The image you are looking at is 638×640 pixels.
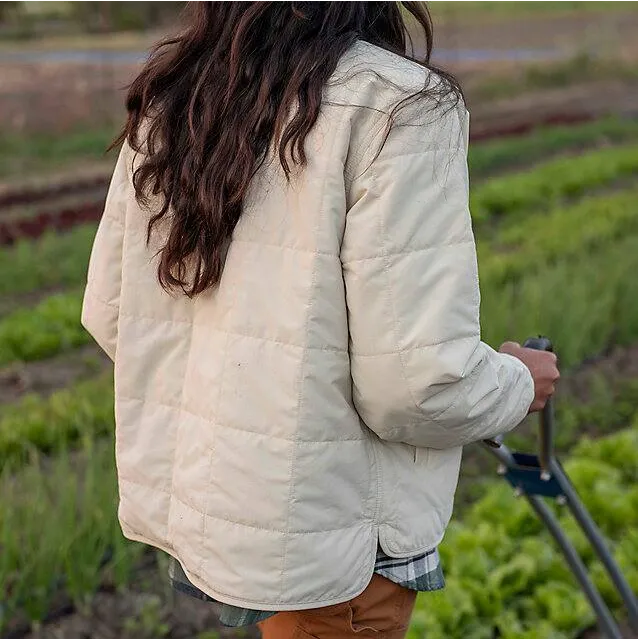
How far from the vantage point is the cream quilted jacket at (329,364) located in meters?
1.33

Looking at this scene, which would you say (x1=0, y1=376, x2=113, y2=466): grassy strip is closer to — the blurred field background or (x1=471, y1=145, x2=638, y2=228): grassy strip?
the blurred field background

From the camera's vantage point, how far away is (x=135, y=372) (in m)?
1.58

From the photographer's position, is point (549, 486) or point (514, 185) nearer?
point (549, 486)

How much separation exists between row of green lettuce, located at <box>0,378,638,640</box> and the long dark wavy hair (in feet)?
4.95

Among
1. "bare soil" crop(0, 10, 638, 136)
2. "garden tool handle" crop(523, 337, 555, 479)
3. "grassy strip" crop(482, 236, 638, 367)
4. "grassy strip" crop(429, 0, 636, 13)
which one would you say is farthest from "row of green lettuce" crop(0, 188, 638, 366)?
"grassy strip" crop(429, 0, 636, 13)

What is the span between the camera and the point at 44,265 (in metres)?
6.89

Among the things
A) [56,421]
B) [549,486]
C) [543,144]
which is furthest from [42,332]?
[543,144]

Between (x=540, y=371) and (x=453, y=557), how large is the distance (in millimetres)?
1558

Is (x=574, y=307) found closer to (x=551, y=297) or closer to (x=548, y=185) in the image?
(x=551, y=297)

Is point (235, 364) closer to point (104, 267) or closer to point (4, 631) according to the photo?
point (104, 267)

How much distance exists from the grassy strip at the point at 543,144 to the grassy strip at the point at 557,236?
10.5ft

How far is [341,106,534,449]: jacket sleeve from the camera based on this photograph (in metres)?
1.32

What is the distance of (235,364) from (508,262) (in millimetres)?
4792

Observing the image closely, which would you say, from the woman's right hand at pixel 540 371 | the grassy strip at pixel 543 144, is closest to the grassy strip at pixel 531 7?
the grassy strip at pixel 543 144
